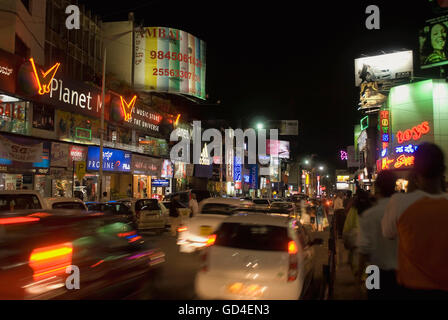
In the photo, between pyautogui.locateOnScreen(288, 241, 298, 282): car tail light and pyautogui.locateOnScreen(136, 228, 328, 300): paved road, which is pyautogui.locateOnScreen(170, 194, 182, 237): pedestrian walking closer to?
pyautogui.locateOnScreen(136, 228, 328, 300): paved road

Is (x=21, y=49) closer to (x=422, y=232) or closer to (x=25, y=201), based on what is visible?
(x=25, y=201)

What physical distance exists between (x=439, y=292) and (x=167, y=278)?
7.05 metres

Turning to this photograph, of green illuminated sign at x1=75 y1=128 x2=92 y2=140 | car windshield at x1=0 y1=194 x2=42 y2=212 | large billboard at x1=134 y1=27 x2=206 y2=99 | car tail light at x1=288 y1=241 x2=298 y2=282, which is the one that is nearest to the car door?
car tail light at x1=288 y1=241 x2=298 y2=282

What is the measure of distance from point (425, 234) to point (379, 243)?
2061mm

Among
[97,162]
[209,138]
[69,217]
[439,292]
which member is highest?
[209,138]

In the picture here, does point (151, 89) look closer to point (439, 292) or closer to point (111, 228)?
point (111, 228)

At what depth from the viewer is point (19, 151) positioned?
17.8 metres

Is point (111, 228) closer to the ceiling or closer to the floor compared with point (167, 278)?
closer to the ceiling

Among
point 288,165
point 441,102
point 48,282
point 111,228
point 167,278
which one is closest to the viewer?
point 48,282

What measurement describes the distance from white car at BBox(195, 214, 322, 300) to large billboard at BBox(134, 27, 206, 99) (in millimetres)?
32730

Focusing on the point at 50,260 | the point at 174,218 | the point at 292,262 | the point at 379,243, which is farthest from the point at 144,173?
the point at 379,243

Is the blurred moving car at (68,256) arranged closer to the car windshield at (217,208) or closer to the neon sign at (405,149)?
the car windshield at (217,208)

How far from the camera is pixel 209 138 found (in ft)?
155
